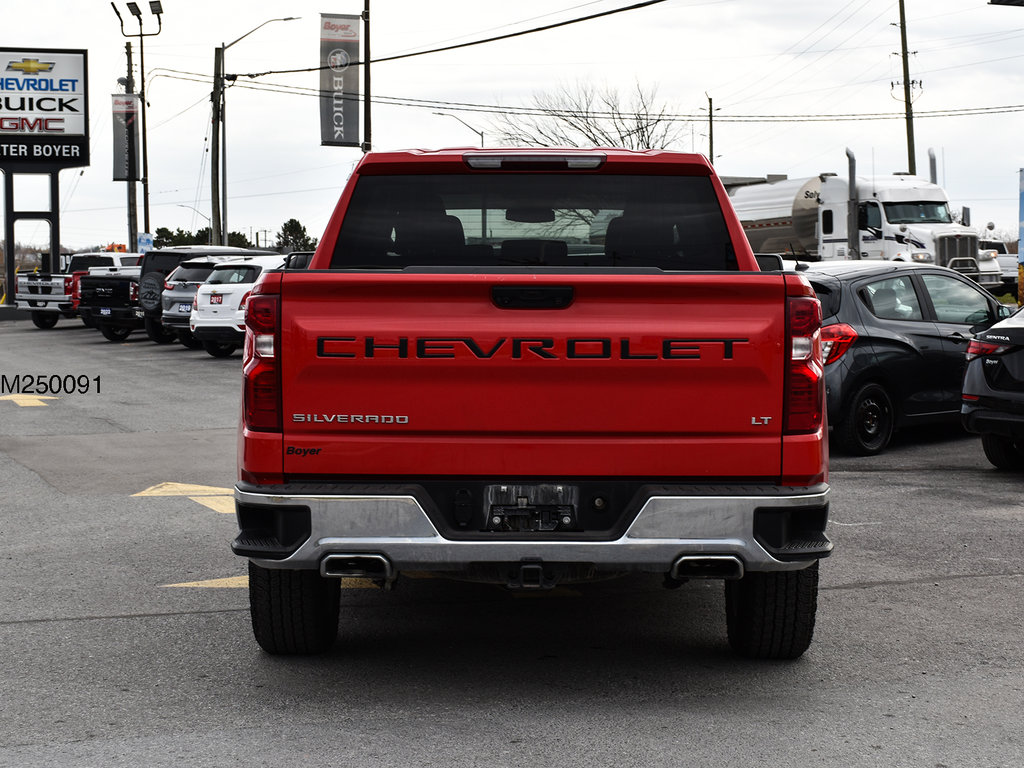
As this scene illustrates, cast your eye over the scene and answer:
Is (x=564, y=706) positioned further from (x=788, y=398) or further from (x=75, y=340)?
(x=75, y=340)

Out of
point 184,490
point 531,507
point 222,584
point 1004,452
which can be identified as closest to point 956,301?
point 1004,452

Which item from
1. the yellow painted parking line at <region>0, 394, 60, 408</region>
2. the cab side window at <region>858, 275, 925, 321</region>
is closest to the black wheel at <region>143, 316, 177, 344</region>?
the yellow painted parking line at <region>0, 394, 60, 408</region>

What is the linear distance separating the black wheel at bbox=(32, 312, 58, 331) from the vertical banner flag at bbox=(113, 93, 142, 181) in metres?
15.8

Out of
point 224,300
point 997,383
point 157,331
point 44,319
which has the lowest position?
point 997,383

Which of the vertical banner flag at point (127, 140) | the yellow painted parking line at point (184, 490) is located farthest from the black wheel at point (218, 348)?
the vertical banner flag at point (127, 140)

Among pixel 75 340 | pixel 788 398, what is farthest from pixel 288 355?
pixel 75 340

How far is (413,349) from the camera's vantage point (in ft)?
15.2

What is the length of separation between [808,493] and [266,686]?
2.13 m

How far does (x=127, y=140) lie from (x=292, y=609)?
48.5 metres

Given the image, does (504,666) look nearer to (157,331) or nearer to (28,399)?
(28,399)

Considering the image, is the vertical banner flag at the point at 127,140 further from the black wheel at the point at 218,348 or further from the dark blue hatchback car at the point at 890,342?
the dark blue hatchback car at the point at 890,342

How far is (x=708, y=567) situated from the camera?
4.74 metres

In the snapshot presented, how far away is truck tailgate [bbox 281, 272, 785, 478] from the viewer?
15.2 feet

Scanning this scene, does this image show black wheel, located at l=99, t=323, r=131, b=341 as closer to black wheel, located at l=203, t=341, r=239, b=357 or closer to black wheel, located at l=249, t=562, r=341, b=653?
black wheel, located at l=203, t=341, r=239, b=357
